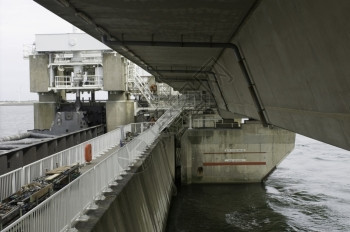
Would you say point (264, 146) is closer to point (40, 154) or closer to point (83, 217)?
point (40, 154)

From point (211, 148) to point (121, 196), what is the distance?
73.9 ft

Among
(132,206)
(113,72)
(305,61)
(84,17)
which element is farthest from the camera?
(113,72)

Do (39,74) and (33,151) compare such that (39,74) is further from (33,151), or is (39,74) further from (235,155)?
(235,155)

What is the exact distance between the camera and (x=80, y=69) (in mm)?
39875

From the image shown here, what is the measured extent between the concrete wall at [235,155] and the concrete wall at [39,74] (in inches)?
658

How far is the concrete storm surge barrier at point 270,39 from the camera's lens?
239 inches

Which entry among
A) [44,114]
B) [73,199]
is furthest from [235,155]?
[73,199]

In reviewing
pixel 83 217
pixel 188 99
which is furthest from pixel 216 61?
pixel 188 99

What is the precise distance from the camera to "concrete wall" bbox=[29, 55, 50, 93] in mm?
38344

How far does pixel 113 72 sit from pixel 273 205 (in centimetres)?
2014

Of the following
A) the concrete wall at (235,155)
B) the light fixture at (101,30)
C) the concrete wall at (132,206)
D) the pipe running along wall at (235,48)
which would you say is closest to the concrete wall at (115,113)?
the concrete wall at (235,155)

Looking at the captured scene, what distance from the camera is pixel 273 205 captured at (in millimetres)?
26578

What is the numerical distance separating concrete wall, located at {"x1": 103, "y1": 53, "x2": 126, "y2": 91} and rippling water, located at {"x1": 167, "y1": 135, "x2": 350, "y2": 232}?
13.0 metres

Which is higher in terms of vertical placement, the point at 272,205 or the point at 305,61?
the point at 305,61
